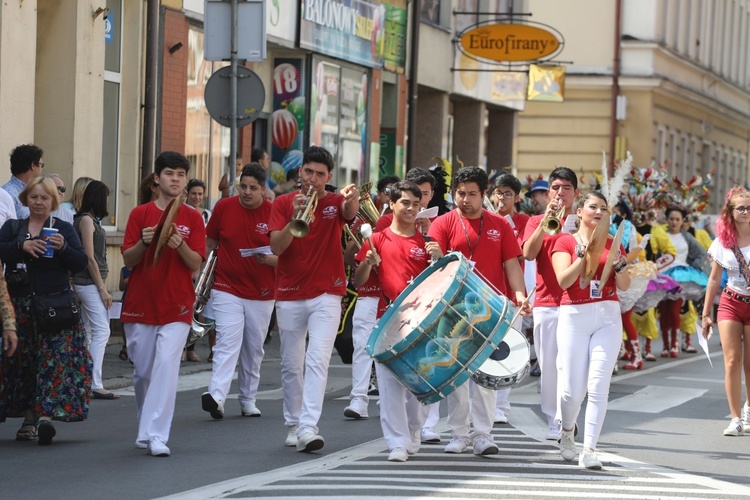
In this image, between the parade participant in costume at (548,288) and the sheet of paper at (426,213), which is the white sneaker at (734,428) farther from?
the sheet of paper at (426,213)

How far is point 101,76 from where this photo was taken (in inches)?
763

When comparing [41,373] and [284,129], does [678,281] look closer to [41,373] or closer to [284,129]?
[284,129]

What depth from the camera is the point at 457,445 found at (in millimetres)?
10852

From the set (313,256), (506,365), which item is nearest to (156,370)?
(313,256)

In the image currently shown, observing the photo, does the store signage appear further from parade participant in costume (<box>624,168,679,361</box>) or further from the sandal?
the sandal

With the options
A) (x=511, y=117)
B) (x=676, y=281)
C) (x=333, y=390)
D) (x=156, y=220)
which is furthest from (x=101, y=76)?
(x=511, y=117)

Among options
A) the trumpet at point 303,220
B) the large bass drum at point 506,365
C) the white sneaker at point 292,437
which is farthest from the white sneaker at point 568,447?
the trumpet at point 303,220

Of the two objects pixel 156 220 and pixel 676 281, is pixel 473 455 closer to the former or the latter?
pixel 156 220

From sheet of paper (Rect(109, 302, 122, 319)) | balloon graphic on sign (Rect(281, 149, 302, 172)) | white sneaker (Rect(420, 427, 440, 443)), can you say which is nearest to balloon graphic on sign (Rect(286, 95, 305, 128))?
balloon graphic on sign (Rect(281, 149, 302, 172))

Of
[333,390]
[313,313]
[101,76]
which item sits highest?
[101,76]

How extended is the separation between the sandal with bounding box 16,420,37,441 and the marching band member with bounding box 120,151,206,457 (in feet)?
3.07

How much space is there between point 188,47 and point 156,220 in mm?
11333

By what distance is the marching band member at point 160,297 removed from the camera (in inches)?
412

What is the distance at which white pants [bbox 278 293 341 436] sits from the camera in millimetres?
10664
